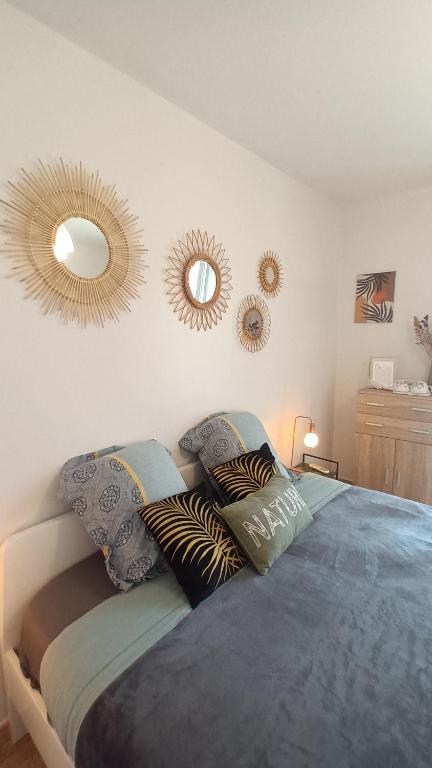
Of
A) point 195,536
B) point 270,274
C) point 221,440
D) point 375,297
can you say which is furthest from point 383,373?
point 195,536

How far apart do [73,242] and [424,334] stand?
8.47ft

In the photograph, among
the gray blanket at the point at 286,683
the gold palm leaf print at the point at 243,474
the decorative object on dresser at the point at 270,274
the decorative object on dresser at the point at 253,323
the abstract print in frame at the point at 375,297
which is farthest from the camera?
the abstract print in frame at the point at 375,297

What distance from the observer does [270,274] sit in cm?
246

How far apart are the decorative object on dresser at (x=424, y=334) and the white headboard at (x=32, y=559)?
266 cm

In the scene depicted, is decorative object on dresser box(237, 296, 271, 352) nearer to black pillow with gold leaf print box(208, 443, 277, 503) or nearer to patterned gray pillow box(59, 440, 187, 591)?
black pillow with gold leaf print box(208, 443, 277, 503)

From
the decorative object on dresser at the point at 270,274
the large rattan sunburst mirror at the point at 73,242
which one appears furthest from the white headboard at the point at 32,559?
the decorative object on dresser at the point at 270,274

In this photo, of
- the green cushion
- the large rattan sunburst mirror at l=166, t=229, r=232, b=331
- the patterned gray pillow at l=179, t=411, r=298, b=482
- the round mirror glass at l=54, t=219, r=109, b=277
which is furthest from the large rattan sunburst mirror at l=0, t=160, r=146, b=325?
the green cushion

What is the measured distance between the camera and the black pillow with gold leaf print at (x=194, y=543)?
3.93 ft

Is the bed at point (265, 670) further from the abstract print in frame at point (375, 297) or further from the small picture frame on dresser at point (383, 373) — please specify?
the abstract print in frame at point (375, 297)

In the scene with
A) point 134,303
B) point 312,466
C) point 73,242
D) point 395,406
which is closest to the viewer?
point 73,242

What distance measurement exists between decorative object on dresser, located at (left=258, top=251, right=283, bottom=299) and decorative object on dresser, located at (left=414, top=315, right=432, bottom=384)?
118 cm

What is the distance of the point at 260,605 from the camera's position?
3.81ft

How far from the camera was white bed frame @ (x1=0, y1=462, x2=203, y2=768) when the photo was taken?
1.17 m

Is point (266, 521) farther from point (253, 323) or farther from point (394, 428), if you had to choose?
point (394, 428)
